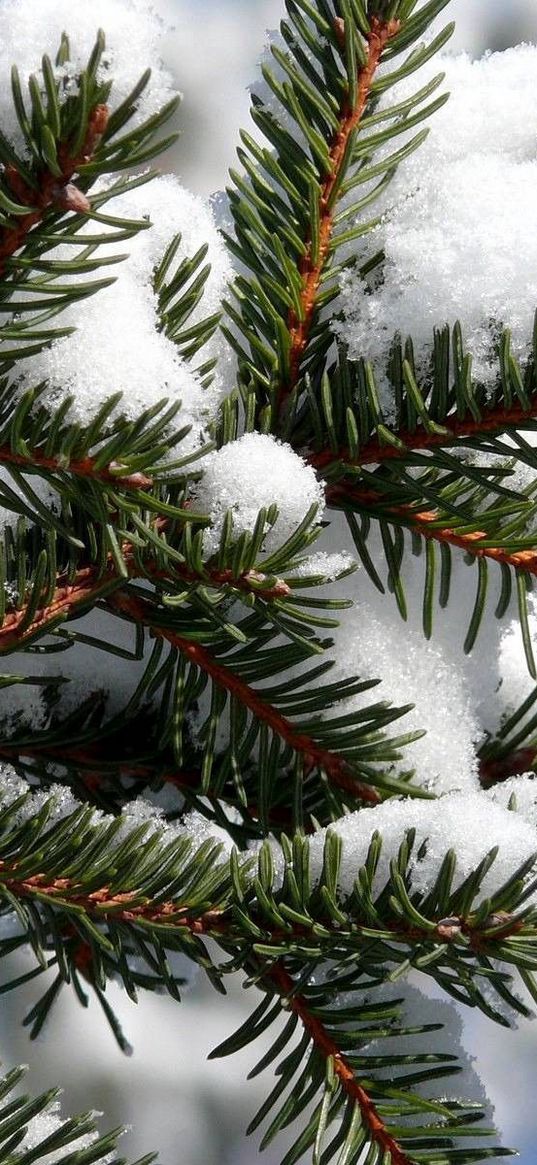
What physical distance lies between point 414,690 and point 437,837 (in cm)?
9

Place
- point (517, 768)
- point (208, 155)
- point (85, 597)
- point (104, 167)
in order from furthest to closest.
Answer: point (208, 155)
point (517, 768)
point (85, 597)
point (104, 167)

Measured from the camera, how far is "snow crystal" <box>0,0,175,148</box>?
1.17 feet

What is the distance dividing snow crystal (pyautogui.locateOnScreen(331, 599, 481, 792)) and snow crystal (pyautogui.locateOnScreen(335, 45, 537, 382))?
0.14 metres

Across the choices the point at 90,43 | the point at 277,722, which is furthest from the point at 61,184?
the point at 277,722

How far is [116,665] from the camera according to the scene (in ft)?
1.89

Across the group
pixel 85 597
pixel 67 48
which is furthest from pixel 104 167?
pixel 85 597

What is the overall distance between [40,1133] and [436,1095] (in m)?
0.19

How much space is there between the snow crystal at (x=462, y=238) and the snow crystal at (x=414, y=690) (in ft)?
0.45

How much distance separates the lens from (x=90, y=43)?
0.36m

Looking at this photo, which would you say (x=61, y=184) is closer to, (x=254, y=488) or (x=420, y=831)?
(x=254, y=488)

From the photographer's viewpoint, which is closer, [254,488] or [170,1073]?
[254,488]

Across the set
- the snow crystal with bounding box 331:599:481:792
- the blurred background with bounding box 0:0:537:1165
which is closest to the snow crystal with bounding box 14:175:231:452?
the snow crystal with bounding box 331:599:481:792

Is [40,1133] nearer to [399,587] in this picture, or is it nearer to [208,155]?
[399,587]

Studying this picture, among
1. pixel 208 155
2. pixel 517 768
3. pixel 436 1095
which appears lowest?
pixel 436 1095
